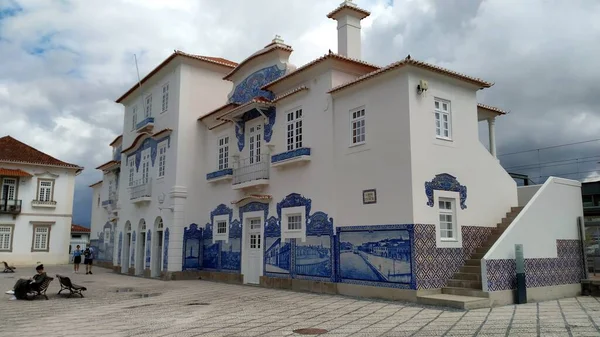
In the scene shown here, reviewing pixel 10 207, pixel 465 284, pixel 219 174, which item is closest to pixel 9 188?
pixel 10 207

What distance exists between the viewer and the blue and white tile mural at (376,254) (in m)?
12.6

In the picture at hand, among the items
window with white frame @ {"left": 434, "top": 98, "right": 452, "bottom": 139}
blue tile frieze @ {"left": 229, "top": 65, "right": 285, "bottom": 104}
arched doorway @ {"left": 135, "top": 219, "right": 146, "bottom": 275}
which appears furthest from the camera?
arched doorway @ {"left": 135, "top": 219, "right": 146, "bottom": 275}

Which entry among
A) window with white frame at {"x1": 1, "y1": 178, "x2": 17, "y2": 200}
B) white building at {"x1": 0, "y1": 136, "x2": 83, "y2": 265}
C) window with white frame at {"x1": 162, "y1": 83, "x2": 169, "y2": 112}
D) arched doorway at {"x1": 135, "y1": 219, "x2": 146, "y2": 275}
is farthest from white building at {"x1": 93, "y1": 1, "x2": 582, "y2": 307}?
window with white frame at {"x1": 1, "y1": 178, "x2": 17, "y2": 200}

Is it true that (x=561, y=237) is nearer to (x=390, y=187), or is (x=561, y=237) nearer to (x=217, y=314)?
(x=390, y=187)

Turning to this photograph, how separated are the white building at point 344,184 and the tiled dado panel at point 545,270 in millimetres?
70

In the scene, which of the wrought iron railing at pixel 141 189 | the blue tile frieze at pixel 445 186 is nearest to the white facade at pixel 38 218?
the wrought iron railing at pixel 141 189

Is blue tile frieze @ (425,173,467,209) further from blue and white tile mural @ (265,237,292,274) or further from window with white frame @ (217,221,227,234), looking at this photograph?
window with white frame @ (217,221,227,234)

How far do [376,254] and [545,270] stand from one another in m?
4.51

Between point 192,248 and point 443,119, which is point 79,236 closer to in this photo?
point 192,248

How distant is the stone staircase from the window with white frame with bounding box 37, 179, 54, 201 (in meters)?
30.2

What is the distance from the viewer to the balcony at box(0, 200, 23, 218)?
3250cm

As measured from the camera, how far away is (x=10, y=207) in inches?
1288

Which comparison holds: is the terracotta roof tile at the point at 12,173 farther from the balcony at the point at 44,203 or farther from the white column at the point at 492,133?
the white column at the point at 492,133

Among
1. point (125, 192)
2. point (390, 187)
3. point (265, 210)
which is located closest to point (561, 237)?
point (390, 187)
